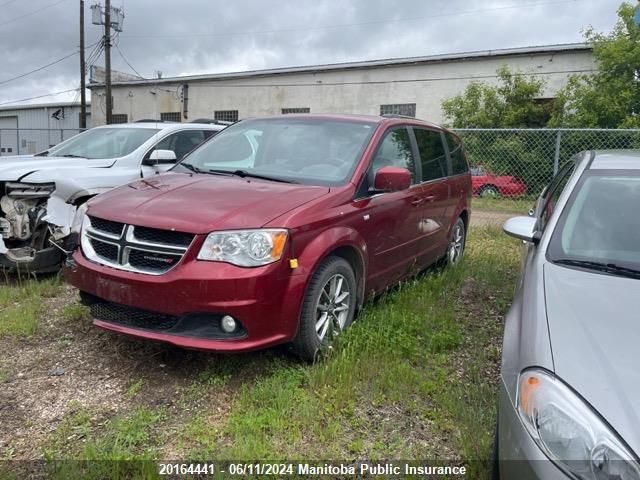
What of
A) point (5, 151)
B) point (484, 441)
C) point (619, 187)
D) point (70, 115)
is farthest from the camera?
point (70, 115)

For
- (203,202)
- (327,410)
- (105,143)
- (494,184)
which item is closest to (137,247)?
(203,202)

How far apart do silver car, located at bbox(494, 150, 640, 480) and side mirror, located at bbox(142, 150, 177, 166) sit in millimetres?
3879

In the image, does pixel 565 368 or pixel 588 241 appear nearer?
pixel 565 368

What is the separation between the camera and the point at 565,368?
1784mm

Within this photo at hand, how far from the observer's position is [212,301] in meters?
2.91

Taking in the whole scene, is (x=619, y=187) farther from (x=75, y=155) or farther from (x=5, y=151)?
(x=5, y=151)

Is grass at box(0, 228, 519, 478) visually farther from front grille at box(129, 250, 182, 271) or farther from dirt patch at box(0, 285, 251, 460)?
front grille at box(129, 250, 182, 271)

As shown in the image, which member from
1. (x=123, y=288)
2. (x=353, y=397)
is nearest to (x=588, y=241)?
(x=353, y=397)

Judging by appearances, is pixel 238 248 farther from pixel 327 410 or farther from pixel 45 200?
pixel 45 200

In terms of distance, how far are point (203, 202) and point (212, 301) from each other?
0.71 metres

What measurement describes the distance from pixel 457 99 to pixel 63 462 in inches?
728

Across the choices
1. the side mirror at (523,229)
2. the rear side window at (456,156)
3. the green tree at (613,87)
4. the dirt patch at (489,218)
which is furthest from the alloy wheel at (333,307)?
the green tree at (613,87)

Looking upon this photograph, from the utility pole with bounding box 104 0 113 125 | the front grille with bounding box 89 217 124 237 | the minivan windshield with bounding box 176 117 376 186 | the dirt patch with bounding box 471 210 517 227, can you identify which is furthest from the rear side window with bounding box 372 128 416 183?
the utility pole with bounding box 104 0 113 125

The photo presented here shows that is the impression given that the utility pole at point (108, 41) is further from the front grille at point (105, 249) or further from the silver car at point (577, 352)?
the silver car at point (577, 352)
